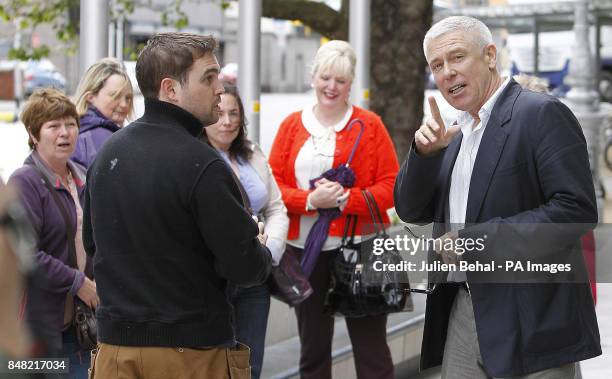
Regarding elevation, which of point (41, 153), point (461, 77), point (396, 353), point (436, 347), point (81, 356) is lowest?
point (396, 353)

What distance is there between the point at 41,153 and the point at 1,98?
3765cm

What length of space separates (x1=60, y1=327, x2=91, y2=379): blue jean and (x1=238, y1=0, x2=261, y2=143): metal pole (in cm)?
333

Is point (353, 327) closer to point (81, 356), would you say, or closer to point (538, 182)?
point (81, 356)

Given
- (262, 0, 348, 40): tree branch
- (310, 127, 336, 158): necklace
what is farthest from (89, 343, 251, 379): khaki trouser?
(262, 0, 348, 40): tree branch

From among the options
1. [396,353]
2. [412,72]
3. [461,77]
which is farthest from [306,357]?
[412,72]

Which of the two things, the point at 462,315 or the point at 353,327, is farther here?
the point at 353,327

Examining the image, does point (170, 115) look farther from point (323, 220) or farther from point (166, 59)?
point (323, 220)

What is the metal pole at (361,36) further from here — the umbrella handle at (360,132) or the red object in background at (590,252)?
the red object in background at (590,252)

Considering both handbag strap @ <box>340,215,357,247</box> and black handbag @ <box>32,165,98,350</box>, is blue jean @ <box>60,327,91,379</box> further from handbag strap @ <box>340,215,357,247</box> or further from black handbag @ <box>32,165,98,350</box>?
handbag strap @ <box>340,215,357,247</box>

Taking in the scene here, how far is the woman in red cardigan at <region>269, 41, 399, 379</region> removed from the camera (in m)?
5.57

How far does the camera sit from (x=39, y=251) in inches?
174

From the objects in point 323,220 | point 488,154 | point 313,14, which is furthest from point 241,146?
point 313,14

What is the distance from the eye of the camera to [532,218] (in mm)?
3271

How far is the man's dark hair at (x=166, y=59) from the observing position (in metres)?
3.30
